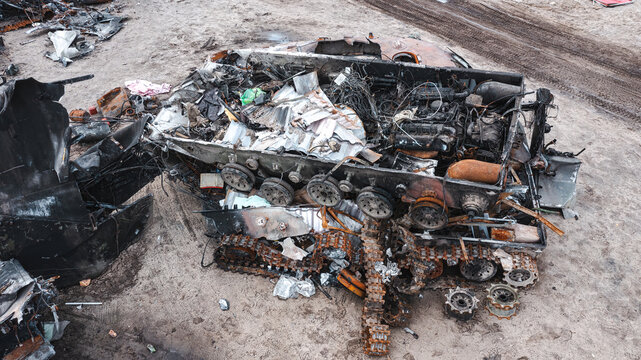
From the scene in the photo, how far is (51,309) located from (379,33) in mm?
11502

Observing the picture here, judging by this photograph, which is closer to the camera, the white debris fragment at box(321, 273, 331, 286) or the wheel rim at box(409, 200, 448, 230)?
the wheel rim at box(409, 200, 448, 230)

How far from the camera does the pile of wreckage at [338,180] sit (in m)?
5.96

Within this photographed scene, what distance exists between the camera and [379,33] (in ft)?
42.7

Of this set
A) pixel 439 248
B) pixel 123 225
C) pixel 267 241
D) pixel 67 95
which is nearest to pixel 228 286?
pixel 267 241

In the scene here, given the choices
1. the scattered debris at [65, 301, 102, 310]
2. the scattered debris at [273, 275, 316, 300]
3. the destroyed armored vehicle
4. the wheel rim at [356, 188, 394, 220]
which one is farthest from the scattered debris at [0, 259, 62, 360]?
the wheel rim at [356, 188, 394, 220]

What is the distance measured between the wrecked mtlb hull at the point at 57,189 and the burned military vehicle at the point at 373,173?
Answer: 3.02ft

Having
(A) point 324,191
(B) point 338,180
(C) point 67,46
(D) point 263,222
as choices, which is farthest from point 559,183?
(C) point 67,46

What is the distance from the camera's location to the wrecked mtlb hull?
5.71 m

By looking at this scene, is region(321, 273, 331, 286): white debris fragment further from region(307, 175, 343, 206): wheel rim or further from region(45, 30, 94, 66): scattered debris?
region(45, 30, 94, 66): scattered debris

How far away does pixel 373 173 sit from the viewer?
598cm

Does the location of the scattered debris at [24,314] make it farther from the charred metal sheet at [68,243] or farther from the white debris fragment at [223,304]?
the white debris fragment at [223,304]

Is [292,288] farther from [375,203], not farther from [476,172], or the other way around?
[476,172]

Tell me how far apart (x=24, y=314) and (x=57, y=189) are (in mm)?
1837

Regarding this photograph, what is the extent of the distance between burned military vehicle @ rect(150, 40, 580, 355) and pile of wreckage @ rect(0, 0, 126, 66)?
8.44 meters
